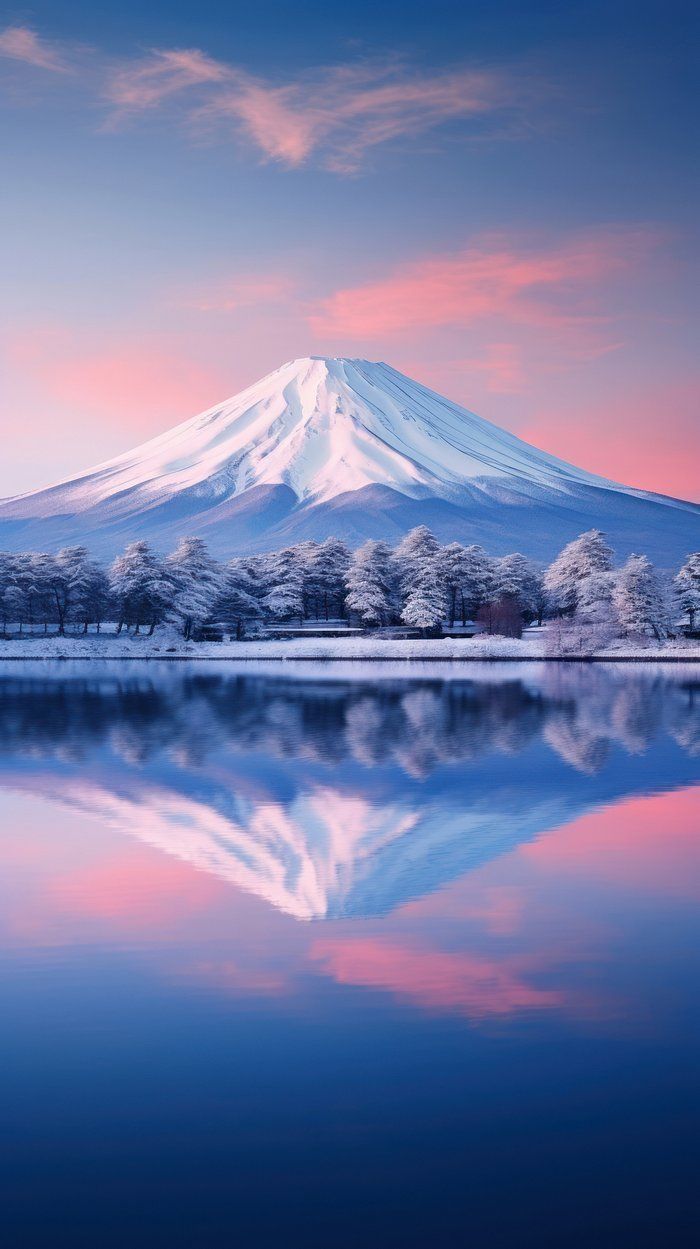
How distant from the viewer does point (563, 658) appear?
70.1 metres

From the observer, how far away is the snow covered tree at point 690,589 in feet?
270

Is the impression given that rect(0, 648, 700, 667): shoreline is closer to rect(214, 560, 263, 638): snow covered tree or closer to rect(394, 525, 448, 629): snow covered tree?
rect(394, 525, 448, 629): snow covered tree

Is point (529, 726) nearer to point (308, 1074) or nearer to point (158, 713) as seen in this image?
point (158, 713)

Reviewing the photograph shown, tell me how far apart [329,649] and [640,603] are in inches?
848

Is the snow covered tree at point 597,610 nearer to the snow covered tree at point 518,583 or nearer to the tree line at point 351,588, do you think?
the tree line at point 351,588

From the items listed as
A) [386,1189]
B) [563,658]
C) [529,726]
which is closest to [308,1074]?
[386,1189]

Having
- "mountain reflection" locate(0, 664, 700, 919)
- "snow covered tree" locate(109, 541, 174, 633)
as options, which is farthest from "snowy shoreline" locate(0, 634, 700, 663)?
"mountain reflection" locate(0, 664, 700, 919)

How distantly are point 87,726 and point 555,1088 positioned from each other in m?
26.0

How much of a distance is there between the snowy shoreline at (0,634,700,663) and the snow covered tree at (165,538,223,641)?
2.27 metres

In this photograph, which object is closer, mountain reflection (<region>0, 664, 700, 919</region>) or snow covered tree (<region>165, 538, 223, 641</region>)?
mountain reflection (<region>0, 664, 700, 919</region>)

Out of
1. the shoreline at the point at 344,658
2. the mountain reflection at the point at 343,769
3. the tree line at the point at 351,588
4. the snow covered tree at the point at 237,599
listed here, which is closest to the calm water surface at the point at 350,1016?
the mountain reflection at the point at 343,769

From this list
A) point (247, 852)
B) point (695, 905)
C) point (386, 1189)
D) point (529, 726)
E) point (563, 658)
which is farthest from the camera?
point (563, 658)

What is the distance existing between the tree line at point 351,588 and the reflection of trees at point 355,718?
2757 cm

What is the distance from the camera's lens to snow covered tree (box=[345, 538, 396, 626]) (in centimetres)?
8881
